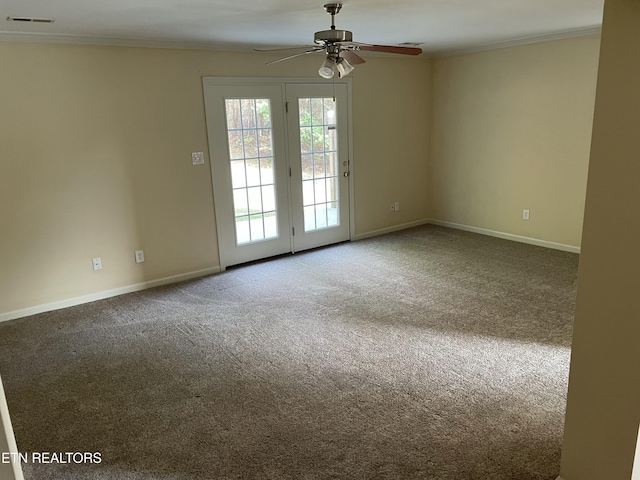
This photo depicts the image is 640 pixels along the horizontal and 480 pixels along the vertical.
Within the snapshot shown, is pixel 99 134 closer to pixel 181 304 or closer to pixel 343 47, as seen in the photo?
pixel 181 304

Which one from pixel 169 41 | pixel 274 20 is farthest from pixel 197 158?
pixel 274 20

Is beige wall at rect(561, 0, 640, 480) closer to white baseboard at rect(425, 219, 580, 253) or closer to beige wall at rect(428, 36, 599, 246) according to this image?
beige wall at rect(428, 36, 599, 246)

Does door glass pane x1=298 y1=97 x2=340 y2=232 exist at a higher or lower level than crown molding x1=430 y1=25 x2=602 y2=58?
lower

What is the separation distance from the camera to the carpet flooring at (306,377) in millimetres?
2314

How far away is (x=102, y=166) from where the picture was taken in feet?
14.2

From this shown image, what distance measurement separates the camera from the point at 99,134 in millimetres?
4262

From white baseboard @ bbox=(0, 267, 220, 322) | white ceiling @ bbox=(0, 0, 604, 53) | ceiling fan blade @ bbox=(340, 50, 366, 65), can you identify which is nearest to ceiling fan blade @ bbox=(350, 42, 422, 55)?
ceiling fan blade @ bbox=(340, 50, 366, 65)

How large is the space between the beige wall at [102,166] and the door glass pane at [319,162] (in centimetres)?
46

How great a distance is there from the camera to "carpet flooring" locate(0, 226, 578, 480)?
2314 mm

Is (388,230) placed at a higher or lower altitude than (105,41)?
lower

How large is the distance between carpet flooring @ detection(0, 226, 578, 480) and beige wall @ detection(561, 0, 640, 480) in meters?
0.43

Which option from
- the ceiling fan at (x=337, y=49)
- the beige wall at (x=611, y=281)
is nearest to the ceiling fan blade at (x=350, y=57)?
the ceiling fan at (x=337, y=49)

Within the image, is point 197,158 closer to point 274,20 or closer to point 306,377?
point 274,20

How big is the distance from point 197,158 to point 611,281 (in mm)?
3991
